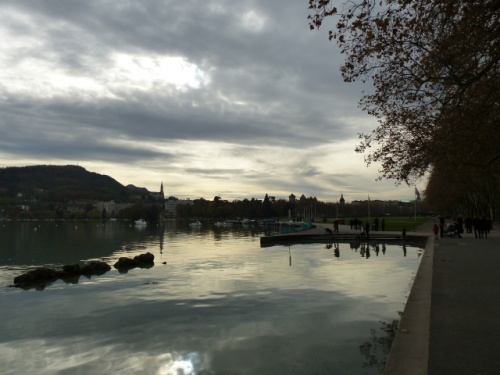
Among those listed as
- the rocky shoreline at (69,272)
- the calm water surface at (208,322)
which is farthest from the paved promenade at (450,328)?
the rocky shoreline at (69,272)

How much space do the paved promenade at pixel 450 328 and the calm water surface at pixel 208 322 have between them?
1600 millimetres

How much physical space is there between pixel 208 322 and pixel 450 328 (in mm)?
8606

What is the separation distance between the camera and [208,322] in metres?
15.0

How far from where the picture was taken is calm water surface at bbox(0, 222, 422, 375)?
431 inches

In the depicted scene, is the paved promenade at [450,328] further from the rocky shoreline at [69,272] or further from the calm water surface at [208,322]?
the rocky shoreline at [69,272]

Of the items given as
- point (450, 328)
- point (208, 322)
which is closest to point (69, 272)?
point (208, 322)

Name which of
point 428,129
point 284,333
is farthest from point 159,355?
point 428,129

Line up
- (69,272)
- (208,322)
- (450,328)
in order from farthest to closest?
1. (69,272)
2. (208,322)
3. (450,328)

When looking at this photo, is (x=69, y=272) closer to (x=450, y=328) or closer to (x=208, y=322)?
(x=208, y=322)

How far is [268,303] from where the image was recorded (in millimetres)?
17797

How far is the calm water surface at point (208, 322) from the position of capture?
35.9 feet

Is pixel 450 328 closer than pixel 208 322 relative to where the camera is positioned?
Yes

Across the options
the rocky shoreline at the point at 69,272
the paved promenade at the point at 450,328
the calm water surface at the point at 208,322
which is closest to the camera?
the paved promenade at the point at 450,328

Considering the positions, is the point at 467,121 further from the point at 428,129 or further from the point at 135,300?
the point at 135,300
